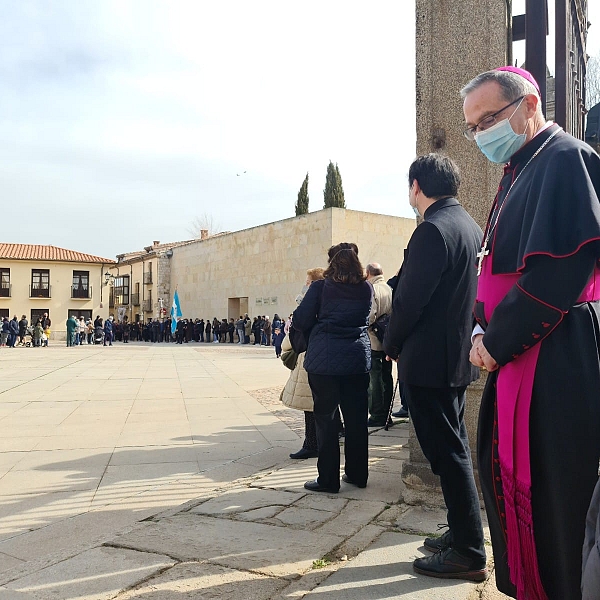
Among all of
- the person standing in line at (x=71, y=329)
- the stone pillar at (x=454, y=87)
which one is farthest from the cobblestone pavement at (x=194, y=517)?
the person standing in line at (x=71, y=329)

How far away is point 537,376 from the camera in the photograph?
1.79 m

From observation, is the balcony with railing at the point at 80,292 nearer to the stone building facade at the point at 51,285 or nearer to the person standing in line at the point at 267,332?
the stone building facade at the point at 51,285

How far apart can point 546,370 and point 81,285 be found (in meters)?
61.1

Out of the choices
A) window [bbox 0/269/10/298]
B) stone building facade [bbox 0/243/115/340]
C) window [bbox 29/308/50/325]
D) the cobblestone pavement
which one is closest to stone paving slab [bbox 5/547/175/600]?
the cobblestone pavement

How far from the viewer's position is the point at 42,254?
194 feet

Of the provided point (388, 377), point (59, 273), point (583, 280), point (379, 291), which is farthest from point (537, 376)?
point (59, 273)

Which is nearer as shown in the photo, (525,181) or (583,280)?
(583,280)

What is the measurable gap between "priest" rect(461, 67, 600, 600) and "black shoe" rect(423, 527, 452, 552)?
102 cm

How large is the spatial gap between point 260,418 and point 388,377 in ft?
6.07

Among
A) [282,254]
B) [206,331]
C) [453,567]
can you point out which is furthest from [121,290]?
[453,567]

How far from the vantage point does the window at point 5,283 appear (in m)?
56.8

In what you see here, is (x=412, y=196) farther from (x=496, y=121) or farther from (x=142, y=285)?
(x=142, y=285)

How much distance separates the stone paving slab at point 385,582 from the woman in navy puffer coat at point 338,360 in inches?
47.3

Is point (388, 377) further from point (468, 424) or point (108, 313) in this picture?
point (108, 313)
